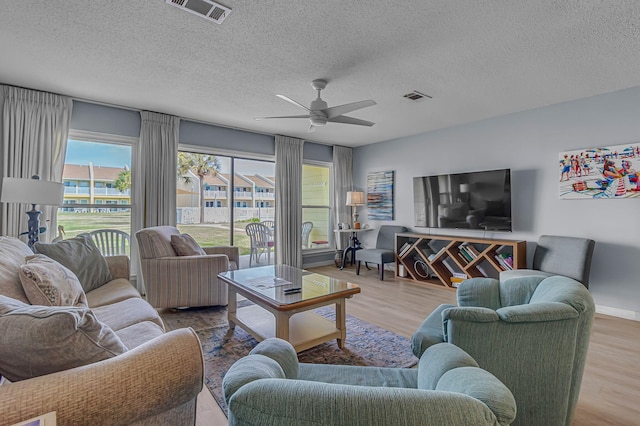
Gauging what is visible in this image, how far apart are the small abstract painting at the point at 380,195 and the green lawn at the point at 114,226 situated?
8.92 feet

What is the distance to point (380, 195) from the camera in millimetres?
5867

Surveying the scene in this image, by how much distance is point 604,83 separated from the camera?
3125 millimetres

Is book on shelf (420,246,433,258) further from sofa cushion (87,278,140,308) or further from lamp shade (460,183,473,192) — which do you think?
sofa cushion (87,278,140,308)

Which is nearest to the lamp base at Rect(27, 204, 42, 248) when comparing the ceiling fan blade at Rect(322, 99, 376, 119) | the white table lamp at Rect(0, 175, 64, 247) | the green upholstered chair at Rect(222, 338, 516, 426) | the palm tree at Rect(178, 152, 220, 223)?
the white table lamp at Rect(0, 175, 64, 247)

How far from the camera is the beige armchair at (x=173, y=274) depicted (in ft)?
10.4

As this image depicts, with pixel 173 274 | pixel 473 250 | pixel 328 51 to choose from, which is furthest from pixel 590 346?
pixel 173 274

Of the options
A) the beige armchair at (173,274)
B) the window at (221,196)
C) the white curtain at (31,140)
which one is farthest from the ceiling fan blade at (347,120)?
the white curtain at (31,140)

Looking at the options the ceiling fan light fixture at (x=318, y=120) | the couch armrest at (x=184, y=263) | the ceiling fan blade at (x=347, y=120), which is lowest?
the couch armrest at (x=184, y=263)

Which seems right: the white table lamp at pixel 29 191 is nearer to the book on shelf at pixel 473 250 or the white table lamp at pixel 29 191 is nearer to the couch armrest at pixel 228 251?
the couch armrest at pixel 228 251

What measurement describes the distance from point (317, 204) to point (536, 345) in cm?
507

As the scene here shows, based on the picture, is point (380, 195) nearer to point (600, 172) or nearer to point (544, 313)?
point (600, 172)

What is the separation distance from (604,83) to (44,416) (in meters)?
4.60

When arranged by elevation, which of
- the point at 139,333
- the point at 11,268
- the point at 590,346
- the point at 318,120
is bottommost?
the point at 590,346

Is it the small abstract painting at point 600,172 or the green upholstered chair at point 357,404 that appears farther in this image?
the small abstract painting at point 600,172
